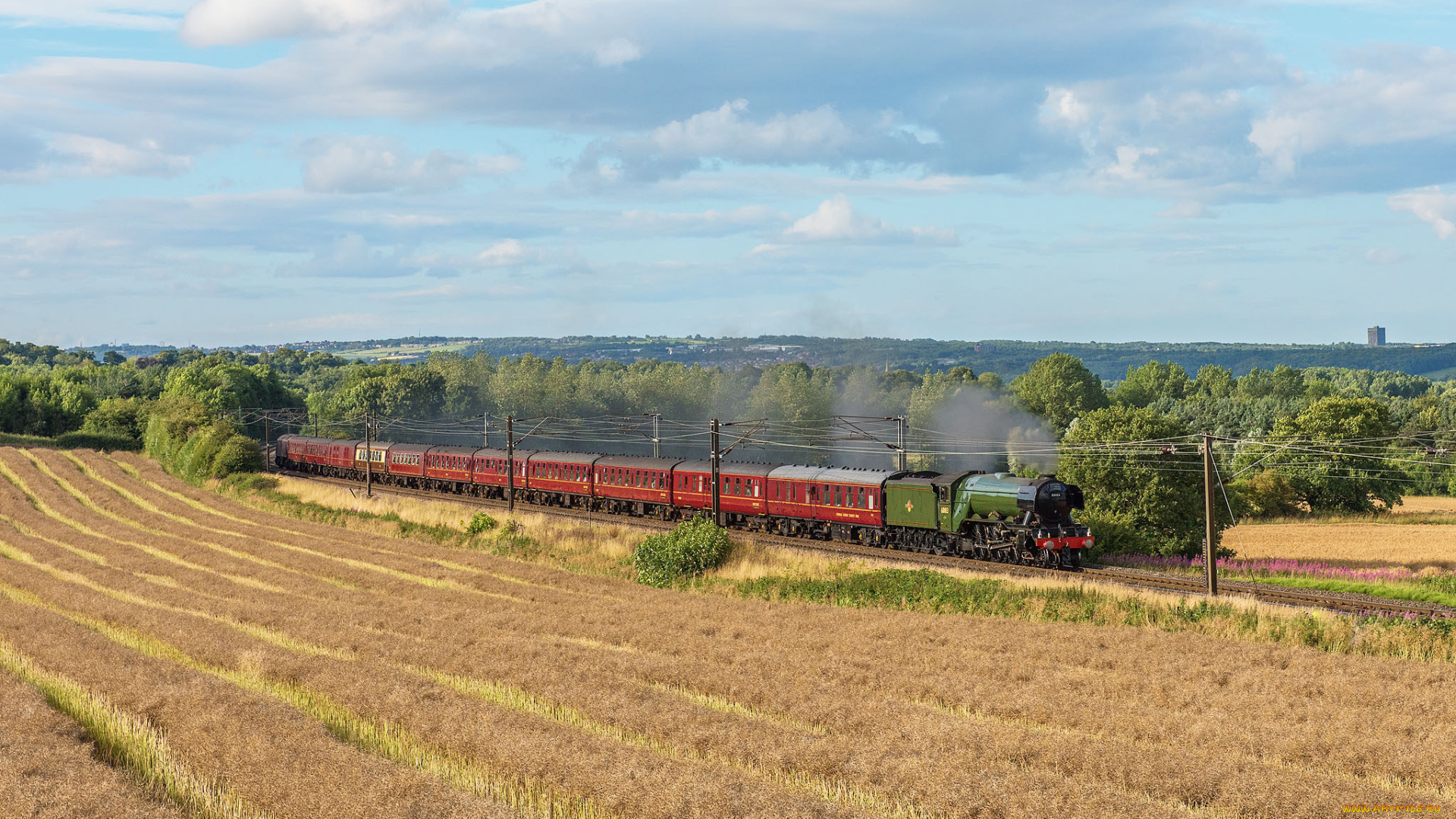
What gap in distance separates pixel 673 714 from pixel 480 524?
3624 cm

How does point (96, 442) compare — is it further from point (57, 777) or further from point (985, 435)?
point (57, 777)

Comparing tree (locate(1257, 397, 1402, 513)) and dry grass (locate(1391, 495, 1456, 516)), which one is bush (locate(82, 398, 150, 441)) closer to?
tree (locate(1257, 397, 1402, 513))

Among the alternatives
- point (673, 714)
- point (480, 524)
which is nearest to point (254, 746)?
point (673, 714)

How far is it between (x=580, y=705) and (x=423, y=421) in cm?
15464

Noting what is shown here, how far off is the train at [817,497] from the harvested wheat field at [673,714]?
11.8 metres

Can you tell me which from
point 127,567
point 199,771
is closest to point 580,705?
point 199,771

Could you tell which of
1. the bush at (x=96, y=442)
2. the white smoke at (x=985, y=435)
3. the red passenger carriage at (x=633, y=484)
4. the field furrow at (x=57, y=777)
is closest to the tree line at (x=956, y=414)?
the white smoke at (x=985, y=435)

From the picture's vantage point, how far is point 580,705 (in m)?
18.9

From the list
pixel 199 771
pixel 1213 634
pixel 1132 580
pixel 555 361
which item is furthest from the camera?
pixel 555 361

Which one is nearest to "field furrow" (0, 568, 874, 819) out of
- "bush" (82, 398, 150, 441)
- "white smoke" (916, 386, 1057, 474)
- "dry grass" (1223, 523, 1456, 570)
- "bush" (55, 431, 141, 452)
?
"dry grass" (1223, 523, 1456, 570)

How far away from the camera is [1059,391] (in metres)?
157

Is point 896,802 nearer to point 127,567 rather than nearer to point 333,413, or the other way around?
point 127,567

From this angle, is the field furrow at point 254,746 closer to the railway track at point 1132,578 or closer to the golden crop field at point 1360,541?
the railway track at point 1132,578

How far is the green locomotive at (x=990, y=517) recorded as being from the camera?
41.7 m
